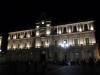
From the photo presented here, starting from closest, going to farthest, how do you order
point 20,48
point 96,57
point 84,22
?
1. point 96,57
2. point 84,22
3. point 20,48

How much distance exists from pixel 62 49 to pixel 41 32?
10.8m

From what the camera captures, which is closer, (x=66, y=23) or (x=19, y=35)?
(x=66, y=23)

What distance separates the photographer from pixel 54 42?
49.8 m

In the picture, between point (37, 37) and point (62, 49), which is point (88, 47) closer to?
point (62, 49)

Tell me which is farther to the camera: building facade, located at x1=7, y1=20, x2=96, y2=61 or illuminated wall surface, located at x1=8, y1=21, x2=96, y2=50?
illuminated wall surface, located at x1=8, y1=21, x2=96, y2=50

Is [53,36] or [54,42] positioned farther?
[53,36]

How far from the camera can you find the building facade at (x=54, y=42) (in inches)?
1750

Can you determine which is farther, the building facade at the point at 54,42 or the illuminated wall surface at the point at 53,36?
the illuminated wall surface at the point at 53,36

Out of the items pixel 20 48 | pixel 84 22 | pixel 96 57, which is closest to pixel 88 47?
pixel 96 57

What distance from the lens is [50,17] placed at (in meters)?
52.4

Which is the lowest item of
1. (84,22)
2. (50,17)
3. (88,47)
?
(88,47)

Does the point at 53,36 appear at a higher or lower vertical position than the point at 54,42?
higher

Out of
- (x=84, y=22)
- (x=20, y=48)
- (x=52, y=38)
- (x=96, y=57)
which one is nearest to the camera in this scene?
(x=96, y=57)

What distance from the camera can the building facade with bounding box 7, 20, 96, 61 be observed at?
4444 cm
